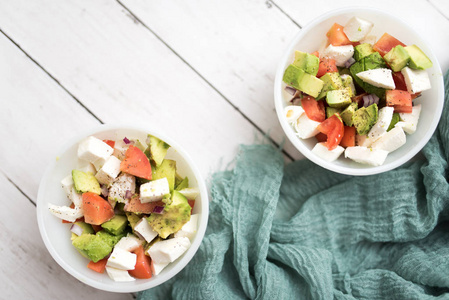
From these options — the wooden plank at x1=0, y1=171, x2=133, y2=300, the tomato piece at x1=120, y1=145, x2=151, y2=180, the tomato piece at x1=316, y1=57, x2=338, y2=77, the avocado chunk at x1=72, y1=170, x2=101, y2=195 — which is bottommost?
the wooden plank at x1=0, y1=171, x2=133, y2=300

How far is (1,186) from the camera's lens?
1.14m

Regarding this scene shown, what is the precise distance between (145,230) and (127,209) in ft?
0.19

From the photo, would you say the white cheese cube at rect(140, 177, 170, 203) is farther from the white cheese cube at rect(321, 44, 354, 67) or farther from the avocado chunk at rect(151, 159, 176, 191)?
the white cheese cube at rect(321, 44, 354, 67)

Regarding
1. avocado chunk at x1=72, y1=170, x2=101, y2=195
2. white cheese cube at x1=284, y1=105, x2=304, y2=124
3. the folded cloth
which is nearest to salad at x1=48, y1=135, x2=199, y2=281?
avocado chunk at x1=72, y1=170, x2=101, y2=195

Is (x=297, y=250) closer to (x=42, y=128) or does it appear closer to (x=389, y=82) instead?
(x=389, y=82)

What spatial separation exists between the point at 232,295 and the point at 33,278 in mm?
463

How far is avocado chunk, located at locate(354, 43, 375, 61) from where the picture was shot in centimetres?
106

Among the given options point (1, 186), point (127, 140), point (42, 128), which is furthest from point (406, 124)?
point (1, 186)

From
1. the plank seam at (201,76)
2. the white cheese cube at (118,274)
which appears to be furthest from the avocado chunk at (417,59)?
the white cheese cube at (118,274)

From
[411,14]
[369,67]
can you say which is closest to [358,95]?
[369,67]

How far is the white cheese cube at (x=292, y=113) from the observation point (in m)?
1.05

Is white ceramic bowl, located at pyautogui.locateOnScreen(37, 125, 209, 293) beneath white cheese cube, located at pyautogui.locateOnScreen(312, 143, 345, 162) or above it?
beneath

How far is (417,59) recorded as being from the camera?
1035 millimetres

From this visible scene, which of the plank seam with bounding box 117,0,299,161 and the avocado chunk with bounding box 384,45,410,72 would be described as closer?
the avocado chunk with bounding box 384,45,410,72
